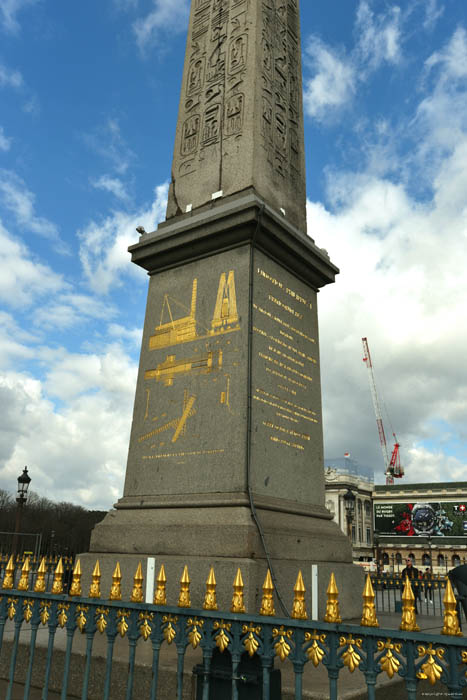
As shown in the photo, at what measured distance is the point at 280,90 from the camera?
9445 mm

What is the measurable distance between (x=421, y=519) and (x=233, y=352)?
9653 centimetres

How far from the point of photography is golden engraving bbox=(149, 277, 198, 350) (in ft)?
25.5

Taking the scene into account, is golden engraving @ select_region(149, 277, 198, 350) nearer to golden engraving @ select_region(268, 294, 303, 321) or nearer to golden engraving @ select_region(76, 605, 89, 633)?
golden engraving @ select_region(268, 294, 303, 321)

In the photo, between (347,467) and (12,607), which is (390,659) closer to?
(12,607)

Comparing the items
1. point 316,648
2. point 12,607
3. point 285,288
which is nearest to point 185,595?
point 316,648

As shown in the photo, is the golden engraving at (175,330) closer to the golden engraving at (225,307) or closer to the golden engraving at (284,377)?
the golden engraving at (225,307)

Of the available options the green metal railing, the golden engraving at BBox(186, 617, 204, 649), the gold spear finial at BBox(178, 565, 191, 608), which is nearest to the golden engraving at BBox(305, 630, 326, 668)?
the green metal railing

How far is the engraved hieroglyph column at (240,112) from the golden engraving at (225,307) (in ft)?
4.63

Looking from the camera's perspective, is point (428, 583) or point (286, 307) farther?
point (428, 583)

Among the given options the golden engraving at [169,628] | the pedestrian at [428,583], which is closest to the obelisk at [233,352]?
the golden engraving at [169,628]

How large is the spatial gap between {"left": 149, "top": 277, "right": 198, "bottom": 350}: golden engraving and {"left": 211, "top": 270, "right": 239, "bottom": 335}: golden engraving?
40 centimetres

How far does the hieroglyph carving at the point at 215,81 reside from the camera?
8.88 m

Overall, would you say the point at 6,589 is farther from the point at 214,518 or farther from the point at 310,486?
the point at 310,486

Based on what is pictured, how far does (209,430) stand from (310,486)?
1692 mm
